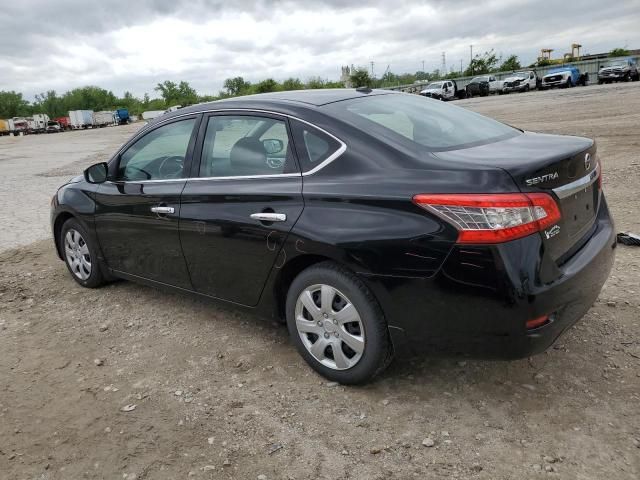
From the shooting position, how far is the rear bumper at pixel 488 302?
247 cm

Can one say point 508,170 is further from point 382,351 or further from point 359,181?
point 382,351

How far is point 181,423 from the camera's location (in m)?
2.96

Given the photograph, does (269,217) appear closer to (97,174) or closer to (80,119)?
(97,174)

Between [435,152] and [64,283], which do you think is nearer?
[435,152]

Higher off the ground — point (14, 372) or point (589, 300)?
point (589, 300)

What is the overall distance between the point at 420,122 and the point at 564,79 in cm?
4585

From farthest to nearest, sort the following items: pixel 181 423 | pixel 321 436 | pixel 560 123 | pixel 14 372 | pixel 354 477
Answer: pixel 560 123
pixel 14 372
pixel 181 423
pixel 321 436
pixel 354 477

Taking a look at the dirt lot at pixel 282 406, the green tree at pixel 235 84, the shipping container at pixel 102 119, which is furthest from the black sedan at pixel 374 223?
the green tree at pixel 235 84

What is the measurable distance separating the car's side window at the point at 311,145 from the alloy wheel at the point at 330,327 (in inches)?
27.9

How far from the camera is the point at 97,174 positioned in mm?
4516

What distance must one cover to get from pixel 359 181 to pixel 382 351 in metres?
0.90

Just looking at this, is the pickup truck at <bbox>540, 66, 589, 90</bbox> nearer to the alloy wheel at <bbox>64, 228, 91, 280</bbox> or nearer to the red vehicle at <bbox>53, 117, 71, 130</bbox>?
the alloy wheel at <bbox>64, 228, 91, 280</bbox>

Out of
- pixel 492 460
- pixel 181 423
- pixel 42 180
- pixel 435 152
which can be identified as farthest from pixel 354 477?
pixel 42 180

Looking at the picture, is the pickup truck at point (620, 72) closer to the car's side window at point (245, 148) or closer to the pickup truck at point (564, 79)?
the pickup truck at point (564, 79)
